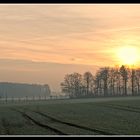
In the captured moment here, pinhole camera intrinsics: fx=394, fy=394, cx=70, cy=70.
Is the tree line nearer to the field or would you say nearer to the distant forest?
the distant forest

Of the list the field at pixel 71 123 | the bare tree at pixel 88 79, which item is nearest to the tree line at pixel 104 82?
the bare tree at pixel 88 79

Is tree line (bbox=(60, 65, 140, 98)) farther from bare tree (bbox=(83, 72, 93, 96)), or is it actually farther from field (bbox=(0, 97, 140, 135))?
field (bbox=(0, 97, 140, 135))

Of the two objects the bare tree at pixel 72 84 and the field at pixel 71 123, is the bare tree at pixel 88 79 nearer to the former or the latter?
the bare tree at pixel 72 84

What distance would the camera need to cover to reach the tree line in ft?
432

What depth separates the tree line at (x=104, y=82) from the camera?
131625 millimetres

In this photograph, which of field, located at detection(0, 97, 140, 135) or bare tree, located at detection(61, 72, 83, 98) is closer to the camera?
field, located at detection(0, 97, 140, 135)

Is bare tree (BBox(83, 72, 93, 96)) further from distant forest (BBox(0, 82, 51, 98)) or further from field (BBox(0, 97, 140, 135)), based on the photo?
field (BBox(0, 97, 140, 135))

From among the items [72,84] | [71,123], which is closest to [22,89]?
[72,84]

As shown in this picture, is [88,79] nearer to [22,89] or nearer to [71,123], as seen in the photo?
[22,89]

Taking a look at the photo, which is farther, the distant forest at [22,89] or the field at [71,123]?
the distant forest at [22,89]

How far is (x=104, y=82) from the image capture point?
5507 inches

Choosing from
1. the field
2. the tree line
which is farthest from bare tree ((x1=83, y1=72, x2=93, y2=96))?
the field
